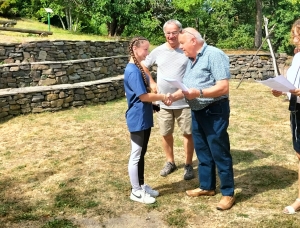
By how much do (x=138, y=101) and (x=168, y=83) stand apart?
0.83 meters

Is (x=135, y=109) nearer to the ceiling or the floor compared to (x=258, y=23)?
nearer to the floor

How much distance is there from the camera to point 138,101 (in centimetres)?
355

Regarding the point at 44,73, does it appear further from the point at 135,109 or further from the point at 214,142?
the point at 214,142

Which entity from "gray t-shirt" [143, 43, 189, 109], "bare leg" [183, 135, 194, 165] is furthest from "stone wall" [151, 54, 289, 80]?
"gray t-shirt" [143, 43, 189, 109]

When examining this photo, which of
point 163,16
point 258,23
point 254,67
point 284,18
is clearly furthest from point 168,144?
point 284,18

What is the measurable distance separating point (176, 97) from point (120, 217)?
1332 mm

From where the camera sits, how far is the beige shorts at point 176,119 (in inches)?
169

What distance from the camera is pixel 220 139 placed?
346 centimetres

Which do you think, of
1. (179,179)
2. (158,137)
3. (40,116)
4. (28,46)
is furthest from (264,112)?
(28,46)

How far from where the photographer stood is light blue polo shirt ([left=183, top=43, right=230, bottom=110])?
10.6 ft

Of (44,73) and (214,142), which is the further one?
(44,73)

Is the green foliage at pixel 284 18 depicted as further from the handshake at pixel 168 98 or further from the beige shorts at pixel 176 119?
the handshake at pixel 168 98

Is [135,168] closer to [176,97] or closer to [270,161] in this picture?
[176,97]

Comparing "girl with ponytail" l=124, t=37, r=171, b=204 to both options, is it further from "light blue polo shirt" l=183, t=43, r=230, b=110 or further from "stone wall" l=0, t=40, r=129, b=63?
"stone wall" l=0, t=40, r=129, b=63
